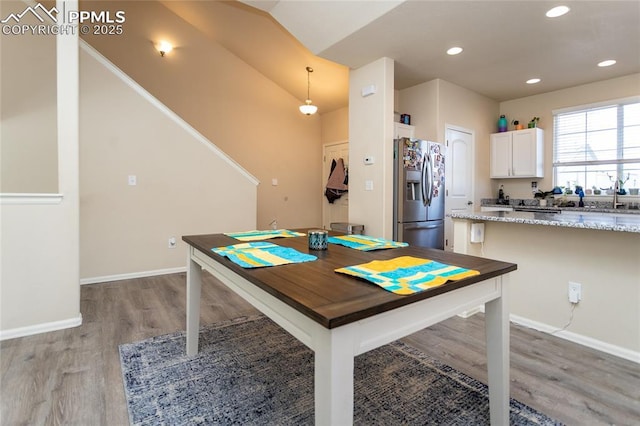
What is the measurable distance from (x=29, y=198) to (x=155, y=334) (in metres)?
1.40

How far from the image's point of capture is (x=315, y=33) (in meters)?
3.44

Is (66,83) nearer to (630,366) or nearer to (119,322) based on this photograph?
(119,322)

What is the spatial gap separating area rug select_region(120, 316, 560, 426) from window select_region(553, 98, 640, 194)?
415 centimetres

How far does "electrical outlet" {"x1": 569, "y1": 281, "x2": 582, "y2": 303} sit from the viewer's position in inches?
88.3

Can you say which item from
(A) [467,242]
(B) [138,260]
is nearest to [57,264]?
(B) [138,260]

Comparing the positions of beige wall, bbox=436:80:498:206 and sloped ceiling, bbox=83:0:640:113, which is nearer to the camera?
sloped ceiling, bbox=83:0:640:113

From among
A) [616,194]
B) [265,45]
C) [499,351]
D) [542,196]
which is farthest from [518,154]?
[499,351]

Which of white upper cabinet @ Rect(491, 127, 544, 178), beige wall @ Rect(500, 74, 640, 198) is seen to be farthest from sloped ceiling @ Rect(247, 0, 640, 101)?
→ white upper cabinet @ Rect(491, 127, 544, 178)

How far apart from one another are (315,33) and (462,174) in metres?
2.89

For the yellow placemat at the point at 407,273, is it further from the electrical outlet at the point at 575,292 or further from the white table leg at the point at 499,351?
the electrical outlet at the point at 575,292

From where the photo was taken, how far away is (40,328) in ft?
7.82

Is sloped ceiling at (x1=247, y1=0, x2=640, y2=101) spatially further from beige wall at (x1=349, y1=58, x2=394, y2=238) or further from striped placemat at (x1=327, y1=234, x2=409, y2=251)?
striped placemat at (x1=327, y1=234, x2=409, y2=251)

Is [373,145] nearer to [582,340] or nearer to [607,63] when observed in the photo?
[582,340]

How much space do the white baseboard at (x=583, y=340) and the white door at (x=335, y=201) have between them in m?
3.80
